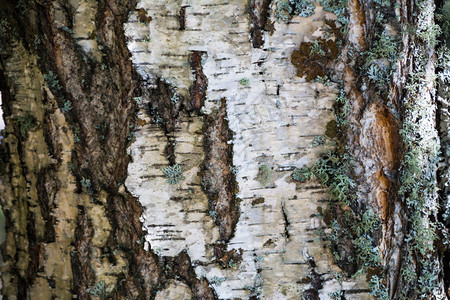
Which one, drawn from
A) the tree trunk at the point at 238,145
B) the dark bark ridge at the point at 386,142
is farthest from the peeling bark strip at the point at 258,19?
the dark bark ridge at the point at 386,142

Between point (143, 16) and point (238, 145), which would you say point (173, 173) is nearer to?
point (238, 145)

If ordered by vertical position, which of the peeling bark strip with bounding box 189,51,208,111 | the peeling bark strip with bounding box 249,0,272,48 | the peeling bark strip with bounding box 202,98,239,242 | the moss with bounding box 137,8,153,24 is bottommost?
the peeling bark strip with bounding box 202,98,239,242

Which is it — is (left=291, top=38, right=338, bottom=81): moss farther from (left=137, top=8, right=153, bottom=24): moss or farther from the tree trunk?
(left=137, top=8, right=153, bottom=24): moss

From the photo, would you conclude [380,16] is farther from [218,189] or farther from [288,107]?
[218,189]

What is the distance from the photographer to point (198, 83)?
115 cm

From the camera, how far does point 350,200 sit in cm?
113

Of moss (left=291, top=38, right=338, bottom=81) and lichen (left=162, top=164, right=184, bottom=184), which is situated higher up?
moss (left=291, top=38, right=338, bottom=81)

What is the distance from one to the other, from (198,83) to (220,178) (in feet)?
1.02

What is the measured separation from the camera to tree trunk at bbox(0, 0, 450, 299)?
112cm

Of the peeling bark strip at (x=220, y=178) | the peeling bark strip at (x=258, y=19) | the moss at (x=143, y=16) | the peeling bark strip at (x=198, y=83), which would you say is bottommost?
the peeling bark strip at (x=220, y=178)

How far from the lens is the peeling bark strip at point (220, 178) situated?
1.16 meters

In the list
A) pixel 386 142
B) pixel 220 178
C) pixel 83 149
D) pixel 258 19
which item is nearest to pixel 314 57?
pixel 258 19

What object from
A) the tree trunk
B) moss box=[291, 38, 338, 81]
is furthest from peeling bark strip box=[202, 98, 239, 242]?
moss box=[291, 38, 338, 81]

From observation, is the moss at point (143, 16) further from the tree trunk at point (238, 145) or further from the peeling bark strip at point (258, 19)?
the peeling bark strip at point (258, 19)
